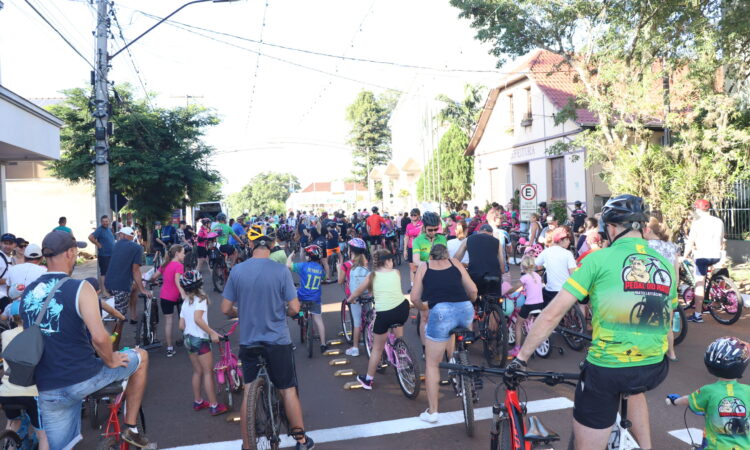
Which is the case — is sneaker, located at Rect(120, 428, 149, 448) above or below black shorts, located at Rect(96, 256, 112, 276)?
below

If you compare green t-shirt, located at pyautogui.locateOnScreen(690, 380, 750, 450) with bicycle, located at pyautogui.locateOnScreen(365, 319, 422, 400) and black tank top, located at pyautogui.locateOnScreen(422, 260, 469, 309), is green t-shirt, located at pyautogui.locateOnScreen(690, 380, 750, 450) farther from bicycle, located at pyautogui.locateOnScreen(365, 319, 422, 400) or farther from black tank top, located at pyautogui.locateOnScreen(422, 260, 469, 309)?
bicycle, located at pyautogui.locateOnScreen(365, 319, 422, 400)

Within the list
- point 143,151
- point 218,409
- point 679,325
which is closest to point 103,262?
point 218,409

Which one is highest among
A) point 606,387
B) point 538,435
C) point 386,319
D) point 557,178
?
point 557,178

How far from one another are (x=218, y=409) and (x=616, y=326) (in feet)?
14.9

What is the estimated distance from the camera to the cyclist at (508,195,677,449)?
302cm

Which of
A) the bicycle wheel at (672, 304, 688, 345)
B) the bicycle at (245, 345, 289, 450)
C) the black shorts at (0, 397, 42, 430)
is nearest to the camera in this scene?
the black shorts at (0, 397, 42, 430)

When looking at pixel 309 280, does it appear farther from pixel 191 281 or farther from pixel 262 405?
pixel 262 405

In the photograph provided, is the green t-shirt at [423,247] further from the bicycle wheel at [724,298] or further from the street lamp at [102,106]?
the street lamp at [102,106]

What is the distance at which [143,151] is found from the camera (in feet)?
87.3

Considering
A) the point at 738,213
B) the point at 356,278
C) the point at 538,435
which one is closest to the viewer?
the point at 538,435

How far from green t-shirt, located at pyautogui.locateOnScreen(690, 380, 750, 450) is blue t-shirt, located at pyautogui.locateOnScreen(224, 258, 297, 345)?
3.09 meters

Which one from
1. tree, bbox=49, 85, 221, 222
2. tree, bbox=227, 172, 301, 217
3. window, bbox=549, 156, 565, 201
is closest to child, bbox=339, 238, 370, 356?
window, bbox=549, 156, 565, 201

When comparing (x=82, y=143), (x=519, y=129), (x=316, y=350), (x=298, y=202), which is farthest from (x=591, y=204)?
(x=298, y=202)

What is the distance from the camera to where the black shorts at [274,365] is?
480 cm
